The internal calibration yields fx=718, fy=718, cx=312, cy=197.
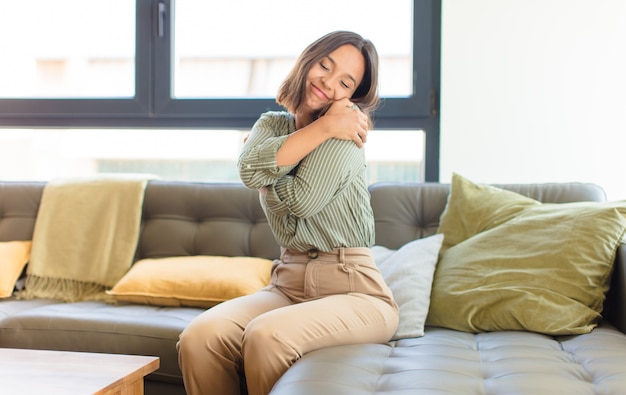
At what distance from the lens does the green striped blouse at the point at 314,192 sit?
182 cm

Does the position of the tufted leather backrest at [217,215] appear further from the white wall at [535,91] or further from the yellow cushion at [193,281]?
the white wall at [535,91]

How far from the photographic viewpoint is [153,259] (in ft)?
8.81

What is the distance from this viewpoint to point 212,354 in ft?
5.61

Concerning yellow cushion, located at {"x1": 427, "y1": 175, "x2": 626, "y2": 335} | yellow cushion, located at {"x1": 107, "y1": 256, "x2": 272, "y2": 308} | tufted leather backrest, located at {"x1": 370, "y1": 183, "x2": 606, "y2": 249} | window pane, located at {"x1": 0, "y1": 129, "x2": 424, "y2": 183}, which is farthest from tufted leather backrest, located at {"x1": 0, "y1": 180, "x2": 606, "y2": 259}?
window pane, located at {"x1": 0, "y1": 129, "x2": 424, "y2": 183}

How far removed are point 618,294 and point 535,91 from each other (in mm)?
1107

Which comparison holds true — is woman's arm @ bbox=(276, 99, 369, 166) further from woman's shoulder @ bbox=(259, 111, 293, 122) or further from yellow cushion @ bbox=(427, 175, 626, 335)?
yellow cushion @ bbox=(427, 175, 626, 335)

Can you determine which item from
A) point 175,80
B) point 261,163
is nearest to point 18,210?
point 175,80

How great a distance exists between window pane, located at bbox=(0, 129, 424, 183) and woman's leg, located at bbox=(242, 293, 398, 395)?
55.7 inches

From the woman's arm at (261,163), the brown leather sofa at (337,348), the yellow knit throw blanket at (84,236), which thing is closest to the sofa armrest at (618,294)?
the brown leather sofa at (337,348)

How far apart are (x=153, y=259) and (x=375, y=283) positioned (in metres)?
1.12

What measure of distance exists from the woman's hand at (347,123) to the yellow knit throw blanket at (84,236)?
1.14 meters

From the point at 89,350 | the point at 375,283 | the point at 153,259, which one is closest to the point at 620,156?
the point at 375,283

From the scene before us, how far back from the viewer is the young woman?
5.49ft

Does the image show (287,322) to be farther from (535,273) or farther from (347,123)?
(535,273)
